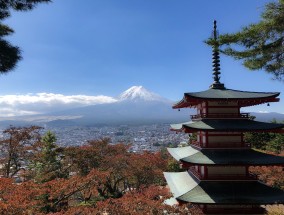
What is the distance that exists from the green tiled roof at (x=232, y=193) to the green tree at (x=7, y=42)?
8704 millimetres

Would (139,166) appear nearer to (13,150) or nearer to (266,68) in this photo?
(13,150)

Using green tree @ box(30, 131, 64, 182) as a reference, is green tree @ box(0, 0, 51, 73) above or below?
above

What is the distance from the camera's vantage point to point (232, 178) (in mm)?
13375

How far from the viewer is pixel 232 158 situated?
13008 millimetres

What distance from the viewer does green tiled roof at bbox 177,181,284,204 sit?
12.2 meters

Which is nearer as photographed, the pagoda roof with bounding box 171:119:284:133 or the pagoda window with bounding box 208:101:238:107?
the pagoda roof with bounding box 171:119:284:133

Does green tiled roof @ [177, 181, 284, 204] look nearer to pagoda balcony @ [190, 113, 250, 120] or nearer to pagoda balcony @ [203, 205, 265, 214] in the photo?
pagoda balcony @ [203, 205, 265, 214]

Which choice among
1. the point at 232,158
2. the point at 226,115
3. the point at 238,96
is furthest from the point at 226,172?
the point at 238,96

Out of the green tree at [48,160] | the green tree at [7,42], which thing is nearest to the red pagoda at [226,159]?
the green tree at [7,42]

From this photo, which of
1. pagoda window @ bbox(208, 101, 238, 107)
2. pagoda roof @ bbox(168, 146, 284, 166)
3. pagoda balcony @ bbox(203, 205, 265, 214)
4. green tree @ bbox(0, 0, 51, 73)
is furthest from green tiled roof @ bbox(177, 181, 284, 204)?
green tree @ bbox(0, 0, 51, 73)

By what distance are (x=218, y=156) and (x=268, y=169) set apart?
1290cm

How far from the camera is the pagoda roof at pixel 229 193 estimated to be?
12.2 meters

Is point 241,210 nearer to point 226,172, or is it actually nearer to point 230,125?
point 226,172

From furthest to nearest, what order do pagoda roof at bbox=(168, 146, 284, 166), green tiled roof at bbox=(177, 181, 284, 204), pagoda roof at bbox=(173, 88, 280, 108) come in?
pagoda roof at bbox=(173, 88, 280, 108) → pagoda roof at bbox=(168, 146, 284, 166) → green tiled roof at bbox=(177, 181, 284, 204)
